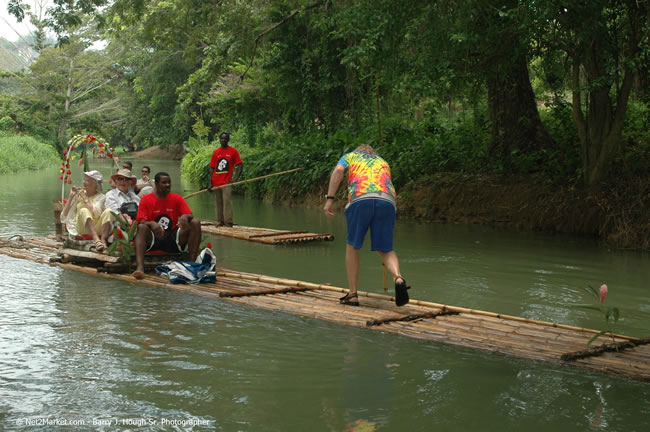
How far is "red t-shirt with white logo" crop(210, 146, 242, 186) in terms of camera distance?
14539mm

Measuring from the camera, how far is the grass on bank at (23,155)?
1415 inches

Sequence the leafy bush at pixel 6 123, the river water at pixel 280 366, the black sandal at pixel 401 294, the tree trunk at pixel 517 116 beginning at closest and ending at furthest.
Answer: the river water at pixel 280 366
the black sandal at pixel 401 294
the tree trunk at pixel 517 116
the leafy bush at pixel 6 123

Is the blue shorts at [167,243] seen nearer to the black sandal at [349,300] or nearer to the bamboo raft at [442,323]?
the bamboo raft at [442,323]

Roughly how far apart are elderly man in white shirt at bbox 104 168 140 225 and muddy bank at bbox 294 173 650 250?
7.74 meters

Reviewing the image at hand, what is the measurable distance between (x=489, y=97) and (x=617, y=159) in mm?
3388

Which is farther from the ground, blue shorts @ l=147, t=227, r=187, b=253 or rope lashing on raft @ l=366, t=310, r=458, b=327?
blue shorts @ l=147, t=227, r=187, b=253

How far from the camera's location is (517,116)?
16297 millimetres

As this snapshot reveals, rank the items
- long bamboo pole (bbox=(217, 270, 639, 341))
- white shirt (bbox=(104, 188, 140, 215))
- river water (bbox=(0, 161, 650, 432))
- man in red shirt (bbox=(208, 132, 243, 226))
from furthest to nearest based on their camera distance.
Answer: man in red shirt (bbox=(208, 132, 243, 226)) → white shirt (bbox=(104, 188, 140, 215)) → long bamboo pole (bbox=(217, 270, 639, 341)) → river water (bbox=(0, 161, 650, 432))

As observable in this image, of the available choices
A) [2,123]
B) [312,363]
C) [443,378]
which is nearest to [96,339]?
[312,363]

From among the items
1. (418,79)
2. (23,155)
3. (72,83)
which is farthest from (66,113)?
(418,79)

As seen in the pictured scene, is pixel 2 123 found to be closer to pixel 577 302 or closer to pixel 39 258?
pixel 39 258

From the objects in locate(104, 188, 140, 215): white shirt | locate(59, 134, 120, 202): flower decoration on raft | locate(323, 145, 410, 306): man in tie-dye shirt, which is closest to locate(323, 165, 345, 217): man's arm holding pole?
locate(323, 145, 410, 306): man in tie-dye shirt

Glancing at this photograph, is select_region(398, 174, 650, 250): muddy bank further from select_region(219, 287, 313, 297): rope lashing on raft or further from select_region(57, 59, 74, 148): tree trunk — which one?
select_region(57, 59, 74, 148): tree trunk

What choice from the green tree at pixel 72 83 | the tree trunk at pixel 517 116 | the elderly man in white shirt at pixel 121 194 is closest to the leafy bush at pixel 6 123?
the green tree at pixel 72 83
